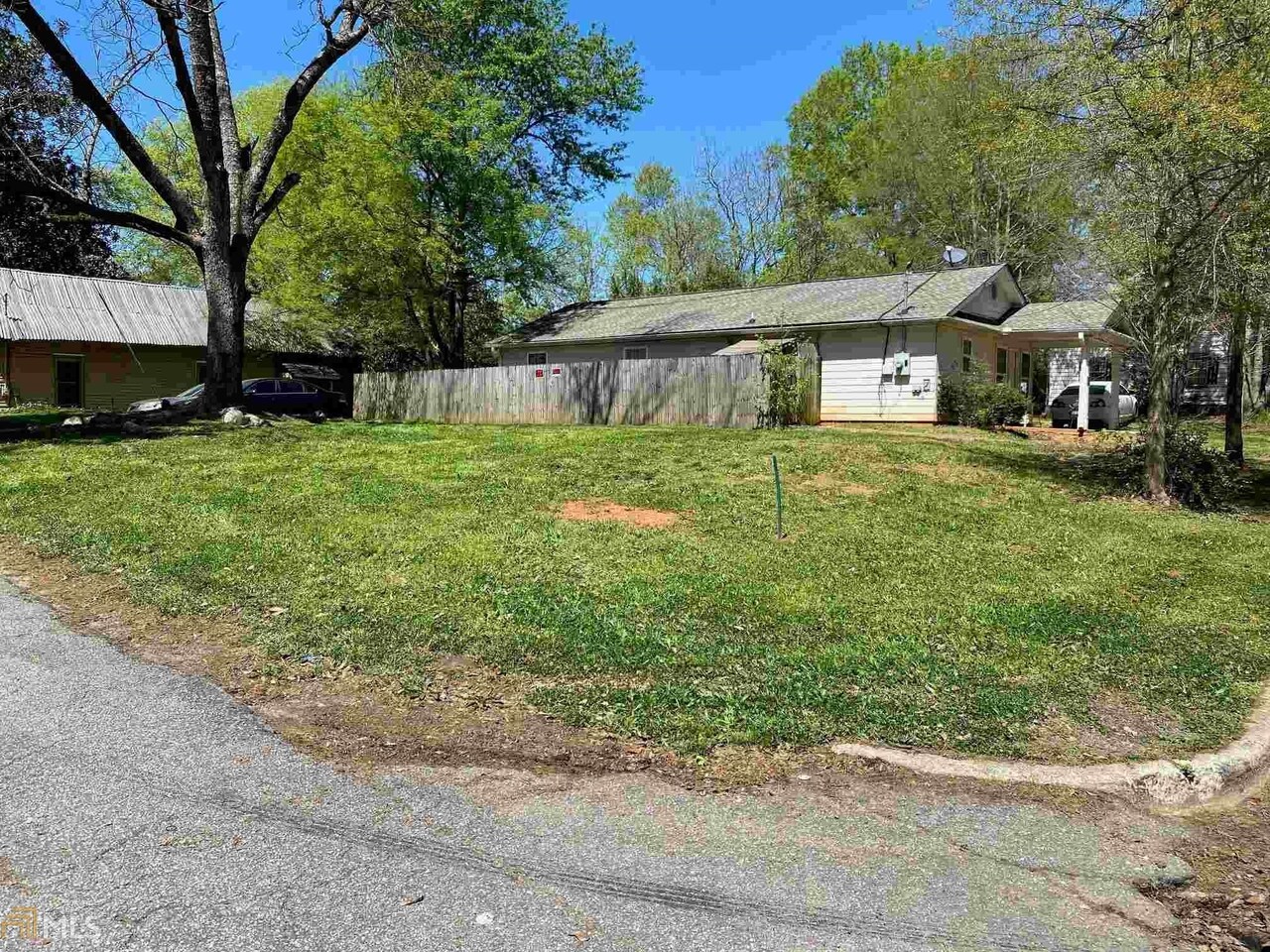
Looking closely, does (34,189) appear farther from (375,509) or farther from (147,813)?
(147,813)

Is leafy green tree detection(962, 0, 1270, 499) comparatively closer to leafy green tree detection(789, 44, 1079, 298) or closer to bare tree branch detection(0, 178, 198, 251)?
bare tree branch detection(0, 178, 198, 251)

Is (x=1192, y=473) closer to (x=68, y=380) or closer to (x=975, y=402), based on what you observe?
(x=975, y=402)

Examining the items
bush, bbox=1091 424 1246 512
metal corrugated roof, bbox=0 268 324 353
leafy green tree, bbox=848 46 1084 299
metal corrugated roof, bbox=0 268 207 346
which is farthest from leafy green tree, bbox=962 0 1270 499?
metal corrugated roof, bbox=0 268 207 346

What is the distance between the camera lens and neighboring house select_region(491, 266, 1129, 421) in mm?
21016

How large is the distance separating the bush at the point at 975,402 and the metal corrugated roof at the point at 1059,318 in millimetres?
2417

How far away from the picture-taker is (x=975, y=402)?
20406 millimetres

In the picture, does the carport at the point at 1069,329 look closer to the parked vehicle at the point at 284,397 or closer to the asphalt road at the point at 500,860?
the parked vehicle at the point at 284,397

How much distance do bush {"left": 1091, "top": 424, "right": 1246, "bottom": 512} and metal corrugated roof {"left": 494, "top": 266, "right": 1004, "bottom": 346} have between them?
30.5 feet

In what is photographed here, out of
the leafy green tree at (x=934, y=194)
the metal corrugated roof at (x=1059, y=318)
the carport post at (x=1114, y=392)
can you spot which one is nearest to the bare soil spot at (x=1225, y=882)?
the metal corrugated roof at (x=1059, y=318)

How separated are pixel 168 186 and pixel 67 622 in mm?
13588

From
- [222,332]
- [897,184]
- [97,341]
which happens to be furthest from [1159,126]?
[97,341]

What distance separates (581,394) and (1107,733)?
696 inches

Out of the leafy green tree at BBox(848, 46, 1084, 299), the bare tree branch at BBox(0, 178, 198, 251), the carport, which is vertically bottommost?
the carport

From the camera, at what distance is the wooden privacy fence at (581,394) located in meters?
18.5
